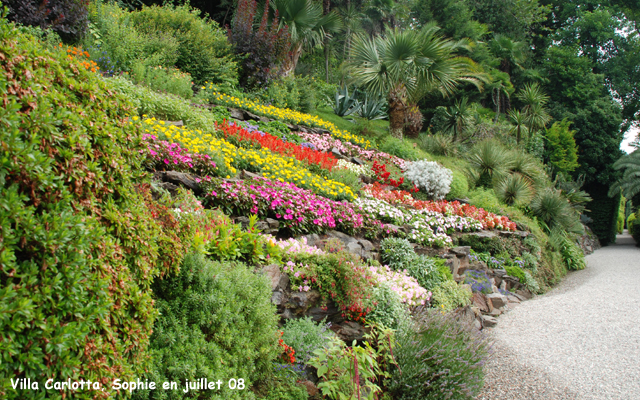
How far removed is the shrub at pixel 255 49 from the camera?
12.8m

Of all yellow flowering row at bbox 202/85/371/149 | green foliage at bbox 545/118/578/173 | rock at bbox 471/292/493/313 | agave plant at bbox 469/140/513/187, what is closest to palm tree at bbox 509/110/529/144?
green foliage at bbox 545/118/578/173

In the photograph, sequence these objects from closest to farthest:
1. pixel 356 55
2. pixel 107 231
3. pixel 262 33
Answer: pixel 107 231, pixel 262 33, pixel 356 55

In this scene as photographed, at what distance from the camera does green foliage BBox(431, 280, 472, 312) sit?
5.36 metres

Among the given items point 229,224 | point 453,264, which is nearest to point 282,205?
point 229,224

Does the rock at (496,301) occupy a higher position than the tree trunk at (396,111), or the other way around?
the tree trunk at (396,111)

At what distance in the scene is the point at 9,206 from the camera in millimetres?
1494

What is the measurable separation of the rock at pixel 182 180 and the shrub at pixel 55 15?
547cm

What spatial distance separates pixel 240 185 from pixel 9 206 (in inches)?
136

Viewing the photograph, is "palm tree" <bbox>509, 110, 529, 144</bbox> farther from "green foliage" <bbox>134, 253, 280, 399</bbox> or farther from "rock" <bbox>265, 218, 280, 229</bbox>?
"green foliage" <bbox>134, 253, 280, 399</bbox>

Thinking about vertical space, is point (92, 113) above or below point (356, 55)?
below

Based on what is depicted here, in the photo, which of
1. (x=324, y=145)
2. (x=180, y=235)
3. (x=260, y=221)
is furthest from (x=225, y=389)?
(x=324, y=145)

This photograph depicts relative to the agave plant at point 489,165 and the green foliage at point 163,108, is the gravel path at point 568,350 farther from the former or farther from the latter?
the green foliage at point 163,108

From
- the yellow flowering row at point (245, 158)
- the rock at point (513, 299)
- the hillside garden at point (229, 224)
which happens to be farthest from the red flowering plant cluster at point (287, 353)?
the rock at point (513, 299)

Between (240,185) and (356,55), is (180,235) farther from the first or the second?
(356,55)
